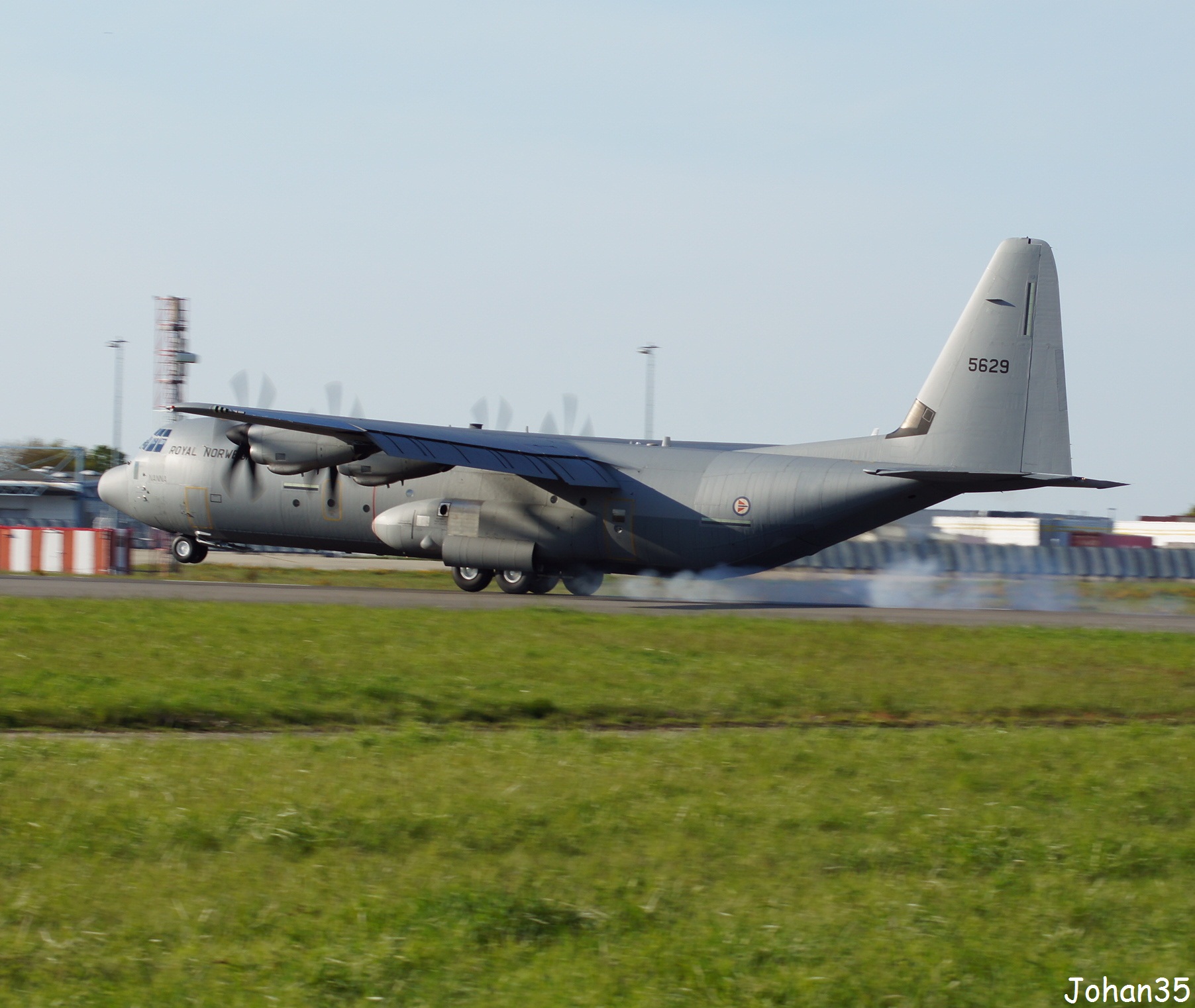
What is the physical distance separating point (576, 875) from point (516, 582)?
77.7 feet

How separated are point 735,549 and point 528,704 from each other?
47.7 feet

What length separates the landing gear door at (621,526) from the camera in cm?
2953

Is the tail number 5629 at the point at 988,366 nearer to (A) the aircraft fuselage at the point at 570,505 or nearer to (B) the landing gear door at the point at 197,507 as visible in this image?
(A) the aircraft fuselage at the point at 570,505

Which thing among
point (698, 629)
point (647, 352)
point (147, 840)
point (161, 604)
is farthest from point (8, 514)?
point (147, 840)

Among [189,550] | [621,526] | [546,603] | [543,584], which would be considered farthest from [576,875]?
[189,550]

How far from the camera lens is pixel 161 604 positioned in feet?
74.8

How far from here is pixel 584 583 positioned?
32.4 metres

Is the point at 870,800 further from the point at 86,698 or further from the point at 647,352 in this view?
the point at 647,352

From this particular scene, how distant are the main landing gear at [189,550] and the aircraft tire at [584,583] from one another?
434 inches

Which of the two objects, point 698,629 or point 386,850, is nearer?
point 386,850

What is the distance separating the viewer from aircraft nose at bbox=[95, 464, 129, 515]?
114 ft

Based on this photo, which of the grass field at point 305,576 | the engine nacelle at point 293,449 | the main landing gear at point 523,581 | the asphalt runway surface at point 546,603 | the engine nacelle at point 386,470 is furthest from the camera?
the grass field at point 305,576
